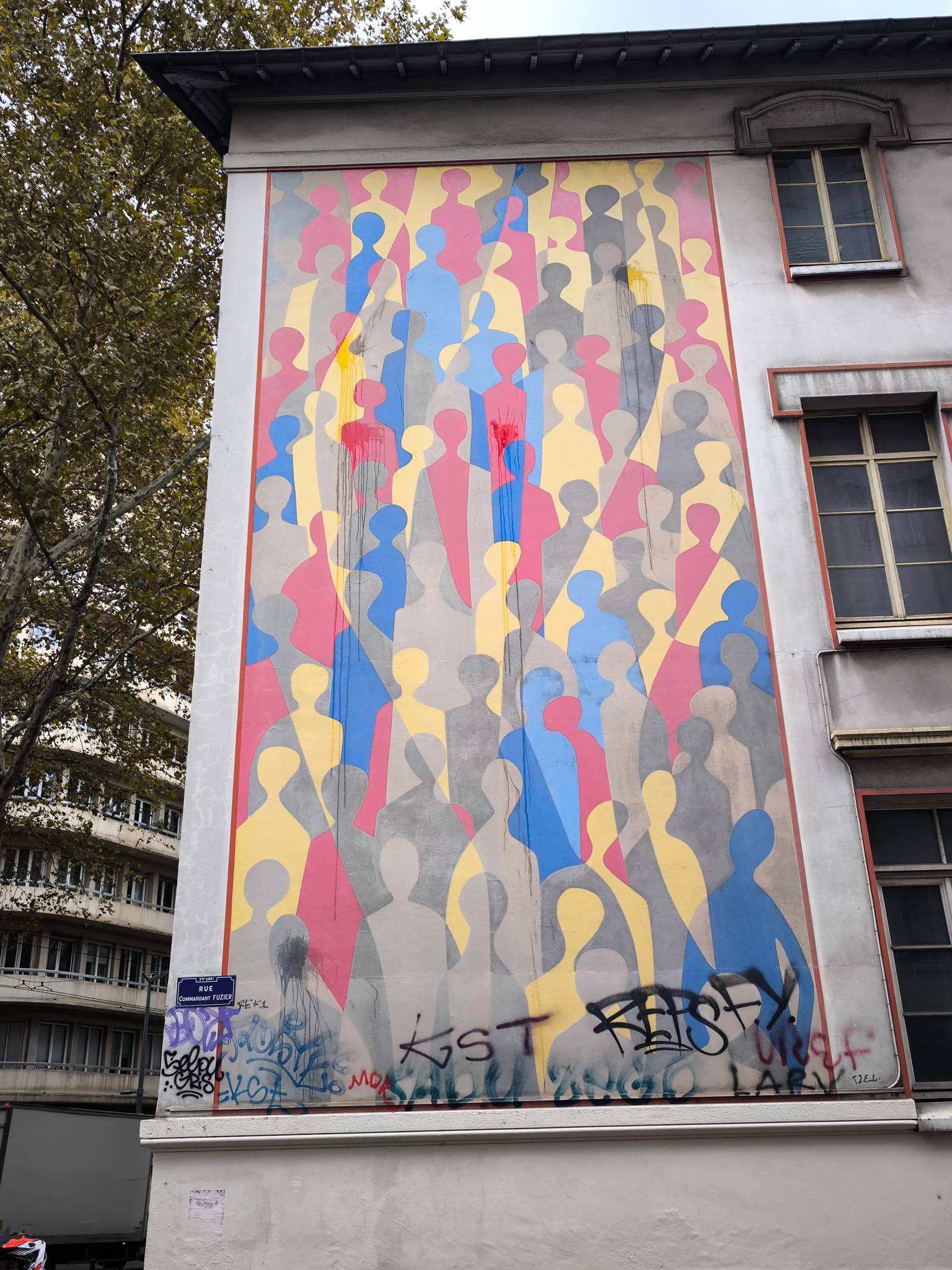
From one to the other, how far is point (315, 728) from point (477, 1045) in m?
2.90

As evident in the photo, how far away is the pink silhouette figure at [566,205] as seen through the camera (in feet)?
36.6

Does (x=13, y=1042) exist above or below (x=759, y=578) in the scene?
below

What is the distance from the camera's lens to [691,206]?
11.3 meters

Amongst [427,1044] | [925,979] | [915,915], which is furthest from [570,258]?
[427,1044]

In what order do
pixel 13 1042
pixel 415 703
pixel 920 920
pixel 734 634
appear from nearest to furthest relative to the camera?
pixel 920 920
pixel 415 703
pixel 734 634
pixel 13 1042

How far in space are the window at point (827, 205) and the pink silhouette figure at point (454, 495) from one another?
12.9 ft

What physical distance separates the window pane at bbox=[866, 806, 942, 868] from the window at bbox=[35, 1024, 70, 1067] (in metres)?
37.9

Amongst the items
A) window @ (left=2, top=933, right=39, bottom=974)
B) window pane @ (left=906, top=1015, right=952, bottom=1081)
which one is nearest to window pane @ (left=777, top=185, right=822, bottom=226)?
window pane @ (left=906, top=1015, right=952, bottom=1081)

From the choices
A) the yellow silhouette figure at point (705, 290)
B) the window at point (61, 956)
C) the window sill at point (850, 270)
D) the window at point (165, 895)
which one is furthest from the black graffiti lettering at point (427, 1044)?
the window at point (165, 895)

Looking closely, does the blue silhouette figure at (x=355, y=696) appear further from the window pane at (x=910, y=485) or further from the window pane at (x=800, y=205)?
the window pane at (x=800, y=205)

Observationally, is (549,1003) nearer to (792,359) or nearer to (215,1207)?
(215,1207)

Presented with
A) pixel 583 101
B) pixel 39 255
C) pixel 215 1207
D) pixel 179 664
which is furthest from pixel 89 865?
pixel 583 101

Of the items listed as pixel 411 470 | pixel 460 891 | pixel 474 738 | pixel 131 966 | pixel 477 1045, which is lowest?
pixel 477 1045

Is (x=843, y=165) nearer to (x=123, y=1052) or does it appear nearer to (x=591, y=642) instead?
(x=591, y=642)
